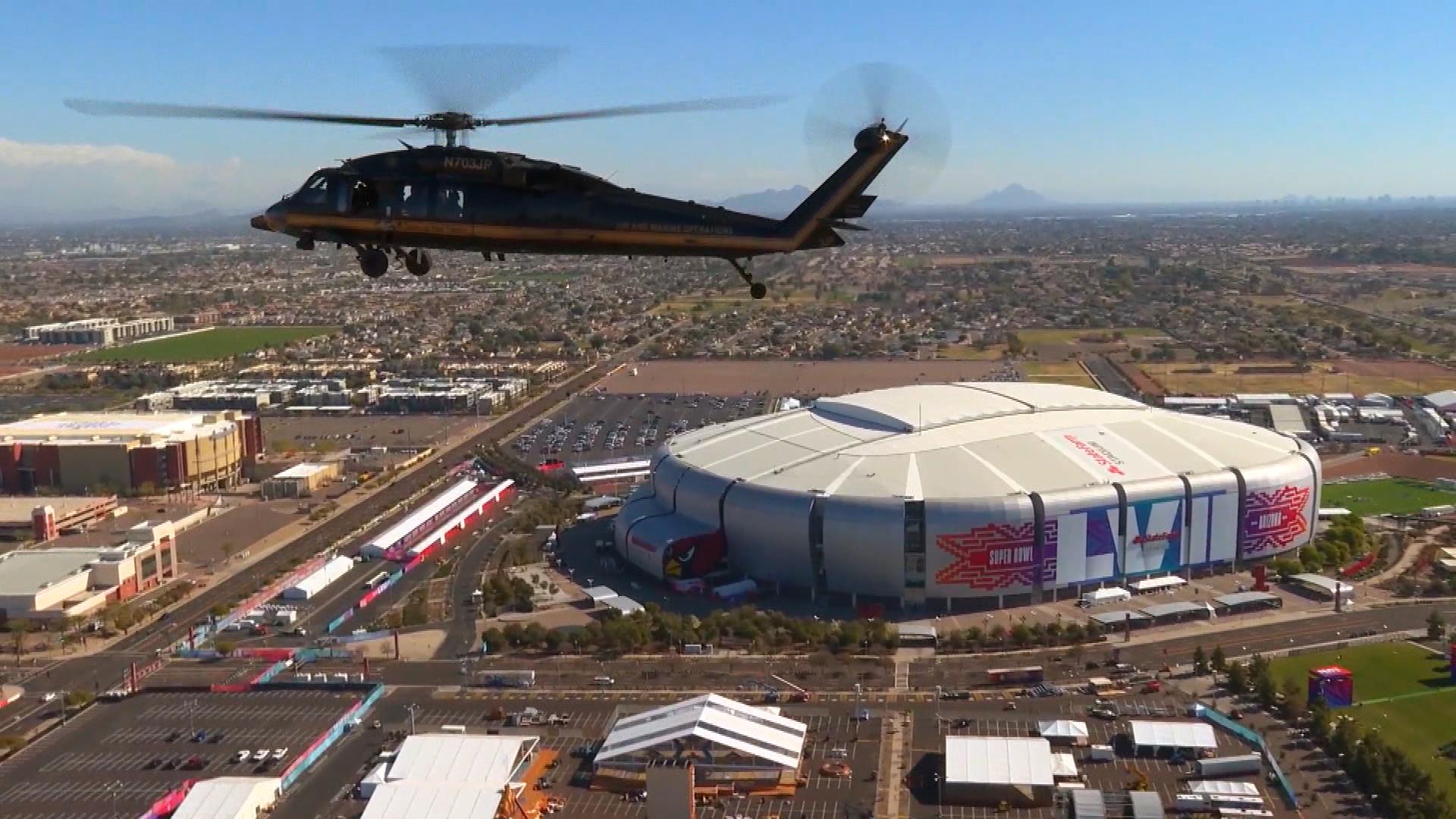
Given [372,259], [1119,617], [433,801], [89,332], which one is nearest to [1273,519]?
[1119,617]

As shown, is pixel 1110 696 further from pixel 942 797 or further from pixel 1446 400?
pixel 1446 400

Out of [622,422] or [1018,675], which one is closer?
[1018,675]

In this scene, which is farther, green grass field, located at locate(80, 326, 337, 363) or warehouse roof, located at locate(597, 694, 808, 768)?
green grass field, located at locate(80, 326, 337, 363)

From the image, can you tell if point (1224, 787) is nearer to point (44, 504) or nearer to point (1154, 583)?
point (1154, 583)

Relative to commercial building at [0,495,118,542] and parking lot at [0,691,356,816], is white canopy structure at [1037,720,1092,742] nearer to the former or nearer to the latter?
parking lot at [0,691,356,816]

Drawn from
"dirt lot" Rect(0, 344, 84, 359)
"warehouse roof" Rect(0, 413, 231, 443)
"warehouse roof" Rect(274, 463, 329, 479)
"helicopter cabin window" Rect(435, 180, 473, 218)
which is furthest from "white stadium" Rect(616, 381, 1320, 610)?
"dirt lot" Rect(0, 344, 84, 359)

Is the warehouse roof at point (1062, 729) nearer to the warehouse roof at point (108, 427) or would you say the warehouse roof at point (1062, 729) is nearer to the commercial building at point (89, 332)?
the warehouse roof at point (108, 427)
